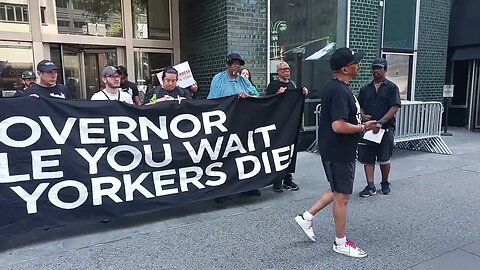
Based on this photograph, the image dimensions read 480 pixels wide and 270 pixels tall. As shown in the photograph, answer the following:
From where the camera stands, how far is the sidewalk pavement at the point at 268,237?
10.0 feet

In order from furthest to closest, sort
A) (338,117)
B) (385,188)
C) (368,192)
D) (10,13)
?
1. (10,13)
2. (385,188)
3. (368,192)
4. (338,117)

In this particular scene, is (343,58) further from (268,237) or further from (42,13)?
(42,13)

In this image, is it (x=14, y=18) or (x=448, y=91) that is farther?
(x=448, y=91)

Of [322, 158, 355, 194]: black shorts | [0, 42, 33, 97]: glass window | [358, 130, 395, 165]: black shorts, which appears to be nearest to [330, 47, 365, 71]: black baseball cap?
[322, 158, 355, 194]: black shorts

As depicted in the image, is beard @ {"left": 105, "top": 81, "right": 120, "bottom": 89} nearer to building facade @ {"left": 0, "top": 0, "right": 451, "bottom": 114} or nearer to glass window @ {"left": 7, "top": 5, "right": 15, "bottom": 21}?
building facade @ {"left": 0, "top": 0, "right": 451, "bottom": 114}

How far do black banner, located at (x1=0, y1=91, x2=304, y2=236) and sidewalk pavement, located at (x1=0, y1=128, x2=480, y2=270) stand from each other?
0.75 ft

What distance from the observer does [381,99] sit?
4699 millimetres

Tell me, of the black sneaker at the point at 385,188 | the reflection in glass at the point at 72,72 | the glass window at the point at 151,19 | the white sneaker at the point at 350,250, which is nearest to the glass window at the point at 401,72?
the black sneaker at the point at 385,188

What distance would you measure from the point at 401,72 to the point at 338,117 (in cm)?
723


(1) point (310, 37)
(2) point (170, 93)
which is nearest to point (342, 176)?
(2) point (170, 93)

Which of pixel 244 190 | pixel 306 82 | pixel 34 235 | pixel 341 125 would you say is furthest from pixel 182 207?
pixel 306 82

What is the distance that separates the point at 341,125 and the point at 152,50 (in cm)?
563

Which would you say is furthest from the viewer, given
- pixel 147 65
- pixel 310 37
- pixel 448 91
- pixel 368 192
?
pixel 448 91

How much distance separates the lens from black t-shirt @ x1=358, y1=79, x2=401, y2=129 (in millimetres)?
4637
